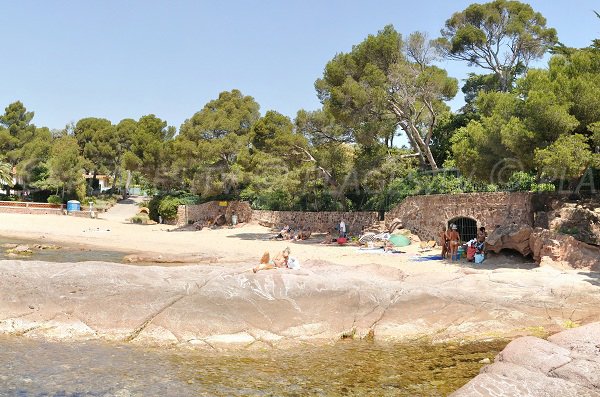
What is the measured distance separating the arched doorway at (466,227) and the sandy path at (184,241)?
8.12 ft

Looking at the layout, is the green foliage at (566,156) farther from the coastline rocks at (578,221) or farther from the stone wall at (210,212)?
the stone wall at (210,212)

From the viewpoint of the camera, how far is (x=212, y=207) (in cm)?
4112

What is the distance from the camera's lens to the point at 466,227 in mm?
24359

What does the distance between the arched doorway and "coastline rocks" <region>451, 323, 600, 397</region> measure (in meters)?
15.9

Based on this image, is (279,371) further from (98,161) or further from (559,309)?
(98,161)

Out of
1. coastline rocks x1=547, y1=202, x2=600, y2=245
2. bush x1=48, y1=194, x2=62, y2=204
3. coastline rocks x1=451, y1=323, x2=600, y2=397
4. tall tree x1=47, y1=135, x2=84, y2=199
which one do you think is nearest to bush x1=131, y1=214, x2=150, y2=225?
bush x1=48, y1=194, x2=62, y2=204

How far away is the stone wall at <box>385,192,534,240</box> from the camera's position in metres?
21.3

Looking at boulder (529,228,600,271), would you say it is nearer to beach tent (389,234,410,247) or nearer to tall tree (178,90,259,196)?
beach tent (389,234,410,247)

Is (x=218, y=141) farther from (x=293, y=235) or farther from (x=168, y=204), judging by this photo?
(x=293, y=235)

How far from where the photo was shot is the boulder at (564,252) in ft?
51.0

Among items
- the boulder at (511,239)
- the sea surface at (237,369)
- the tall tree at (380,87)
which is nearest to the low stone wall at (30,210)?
the tall tree at (380,87)

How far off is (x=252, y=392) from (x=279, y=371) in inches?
42.0

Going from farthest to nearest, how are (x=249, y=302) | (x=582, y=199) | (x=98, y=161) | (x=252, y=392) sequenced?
(x=98, y=161) → (x=582, y=199) → (x=249, y=302) → (x=252, y=392)

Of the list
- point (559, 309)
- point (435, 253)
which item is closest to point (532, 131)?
point (435, 253)
